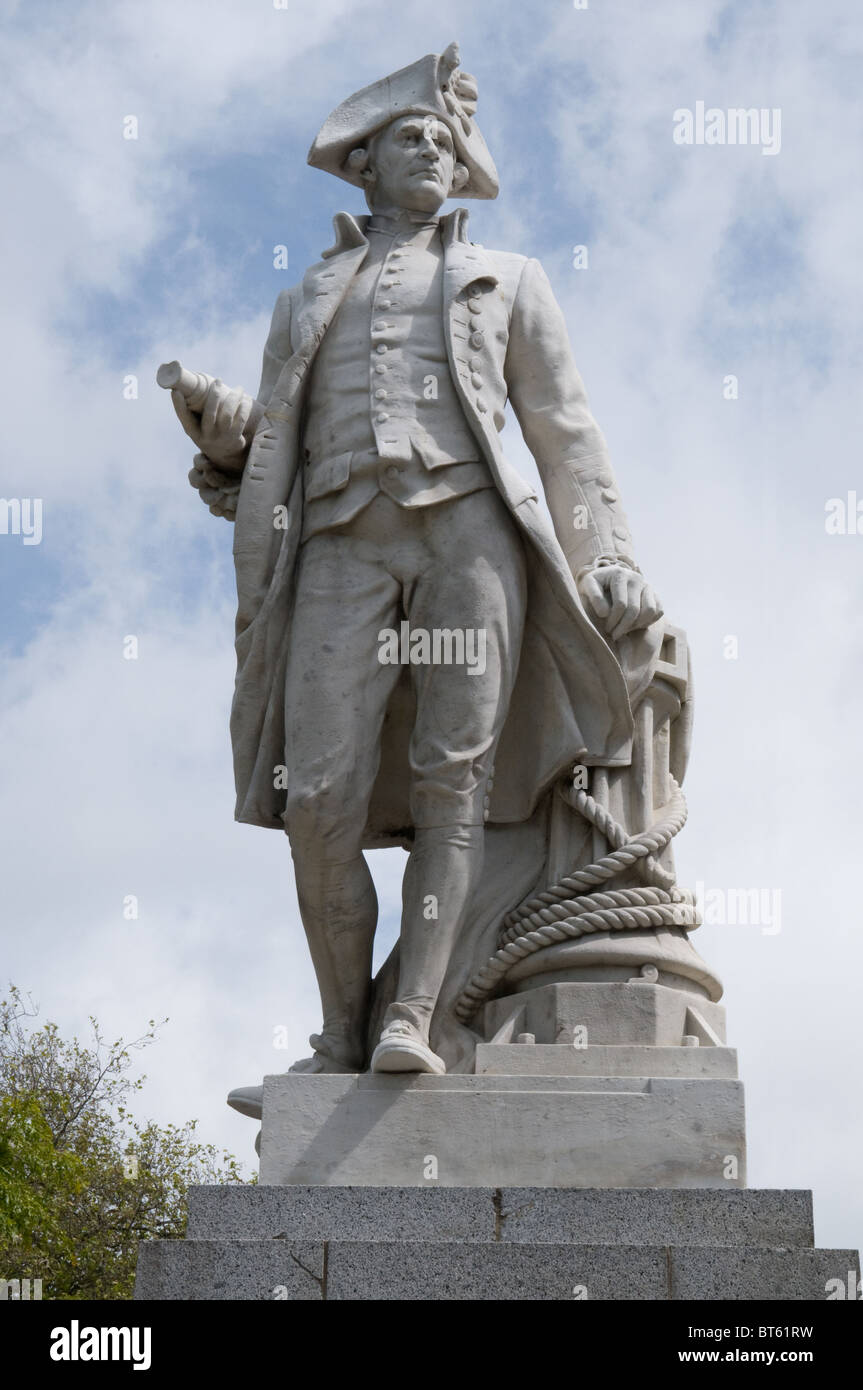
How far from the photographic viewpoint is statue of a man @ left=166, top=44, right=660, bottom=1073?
873 centimetres

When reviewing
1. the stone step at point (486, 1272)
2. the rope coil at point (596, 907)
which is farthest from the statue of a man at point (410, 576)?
the stone step at point (486, 1272)

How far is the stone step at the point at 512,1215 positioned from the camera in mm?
7633

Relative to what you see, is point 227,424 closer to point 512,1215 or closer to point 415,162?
point 415,162

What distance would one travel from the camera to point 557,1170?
7977 mm

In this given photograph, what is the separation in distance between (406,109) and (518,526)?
2014 millimetres

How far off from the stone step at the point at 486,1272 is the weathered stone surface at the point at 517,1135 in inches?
20.0

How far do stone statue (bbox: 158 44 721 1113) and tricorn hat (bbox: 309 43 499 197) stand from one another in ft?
0.14

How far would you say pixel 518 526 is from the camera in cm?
900

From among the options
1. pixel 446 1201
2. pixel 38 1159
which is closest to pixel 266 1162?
pixel 446 1201

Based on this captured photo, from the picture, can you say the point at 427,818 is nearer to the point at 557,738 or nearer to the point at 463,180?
the point at 557,738

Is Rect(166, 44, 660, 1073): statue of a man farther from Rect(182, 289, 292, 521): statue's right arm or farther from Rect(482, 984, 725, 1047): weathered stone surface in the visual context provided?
Rect(482, 984, 725, 1047): weathered stone surface

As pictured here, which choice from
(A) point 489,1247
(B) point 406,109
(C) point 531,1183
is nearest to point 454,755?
(C) point 531,1183

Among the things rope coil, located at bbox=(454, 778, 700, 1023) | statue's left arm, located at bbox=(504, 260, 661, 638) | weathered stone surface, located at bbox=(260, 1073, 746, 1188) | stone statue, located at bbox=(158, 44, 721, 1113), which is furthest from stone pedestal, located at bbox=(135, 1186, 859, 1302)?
statue's left arm, located at bbox=(504, 260, 661, 638)
